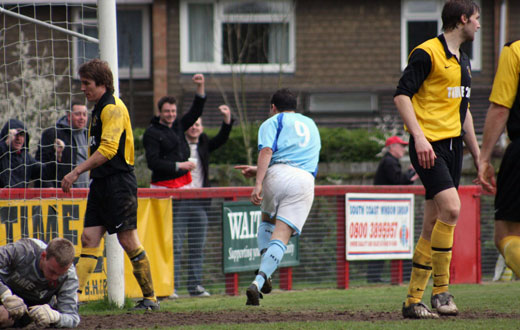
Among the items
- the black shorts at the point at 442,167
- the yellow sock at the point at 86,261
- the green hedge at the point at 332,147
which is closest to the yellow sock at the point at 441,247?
the black shorts at the point at 442,167

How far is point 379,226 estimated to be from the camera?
11773 millimetres

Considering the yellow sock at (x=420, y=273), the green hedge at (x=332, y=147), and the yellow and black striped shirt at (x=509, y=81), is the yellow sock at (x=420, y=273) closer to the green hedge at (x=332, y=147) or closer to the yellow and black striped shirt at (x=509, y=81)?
the yellow and black striped shirt at (x=509, y=81)

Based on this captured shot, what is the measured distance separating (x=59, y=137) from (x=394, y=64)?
11510mm

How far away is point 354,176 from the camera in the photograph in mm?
15133

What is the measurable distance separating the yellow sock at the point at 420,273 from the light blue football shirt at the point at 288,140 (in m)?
1.52

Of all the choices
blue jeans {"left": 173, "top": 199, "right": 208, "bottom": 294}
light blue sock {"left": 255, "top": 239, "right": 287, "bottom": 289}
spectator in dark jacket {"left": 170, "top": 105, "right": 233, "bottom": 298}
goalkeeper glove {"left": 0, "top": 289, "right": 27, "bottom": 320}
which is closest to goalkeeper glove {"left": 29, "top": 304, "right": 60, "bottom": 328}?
goalkeeper glove {"left": 0, "top": 289, "right": 27, "bottom": 320}

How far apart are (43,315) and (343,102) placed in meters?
13.9

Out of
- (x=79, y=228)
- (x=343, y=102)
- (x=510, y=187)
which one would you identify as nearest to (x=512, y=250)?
(x=510, y=187)

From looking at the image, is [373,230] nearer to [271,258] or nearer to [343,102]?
[271,258]

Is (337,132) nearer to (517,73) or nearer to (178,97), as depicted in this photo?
(178,97)

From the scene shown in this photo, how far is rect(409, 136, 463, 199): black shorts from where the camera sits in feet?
20.4

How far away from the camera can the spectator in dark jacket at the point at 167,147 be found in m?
10.0

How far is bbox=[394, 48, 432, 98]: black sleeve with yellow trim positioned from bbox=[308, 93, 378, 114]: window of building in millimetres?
12782

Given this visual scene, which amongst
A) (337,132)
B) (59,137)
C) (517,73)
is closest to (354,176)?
(337,132)
